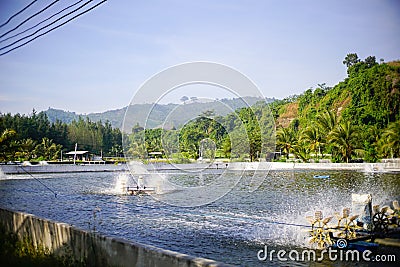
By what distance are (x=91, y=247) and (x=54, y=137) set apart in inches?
2638

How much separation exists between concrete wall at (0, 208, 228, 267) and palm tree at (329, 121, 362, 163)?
46.1 m

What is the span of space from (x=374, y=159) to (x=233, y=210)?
3484 cm

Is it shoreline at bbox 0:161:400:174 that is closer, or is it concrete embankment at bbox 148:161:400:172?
shoreline at bbox 0:161:400:174

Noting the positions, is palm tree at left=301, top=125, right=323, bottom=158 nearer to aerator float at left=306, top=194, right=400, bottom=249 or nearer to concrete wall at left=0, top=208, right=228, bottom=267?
aerator float at left=306, top=194, right=400, bottom=249

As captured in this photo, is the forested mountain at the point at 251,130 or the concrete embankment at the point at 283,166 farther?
the concrete embankment at the point at 283,166

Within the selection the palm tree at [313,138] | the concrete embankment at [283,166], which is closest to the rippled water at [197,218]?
the concrete embankment at [283,166]

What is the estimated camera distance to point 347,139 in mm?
49406

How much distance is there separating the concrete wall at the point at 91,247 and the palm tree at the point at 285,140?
53836mm

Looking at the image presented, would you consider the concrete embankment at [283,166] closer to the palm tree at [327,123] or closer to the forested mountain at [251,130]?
the forested mountain at [251,130]

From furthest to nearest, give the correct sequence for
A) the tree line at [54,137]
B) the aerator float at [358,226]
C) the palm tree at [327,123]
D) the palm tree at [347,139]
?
the tree line at [54,137]
the palm tree at [327,123]
the palm tree at [347,139]
the aerator float at [358,226]

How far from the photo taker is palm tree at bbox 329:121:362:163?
162ft

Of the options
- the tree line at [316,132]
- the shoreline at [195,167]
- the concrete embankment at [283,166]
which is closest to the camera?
the tree line at [316,132]

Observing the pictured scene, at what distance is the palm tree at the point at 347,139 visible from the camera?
162ft

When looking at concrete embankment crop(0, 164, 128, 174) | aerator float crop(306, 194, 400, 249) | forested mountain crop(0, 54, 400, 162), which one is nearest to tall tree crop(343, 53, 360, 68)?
forested mountain crop(0, 54, 400, 162)
